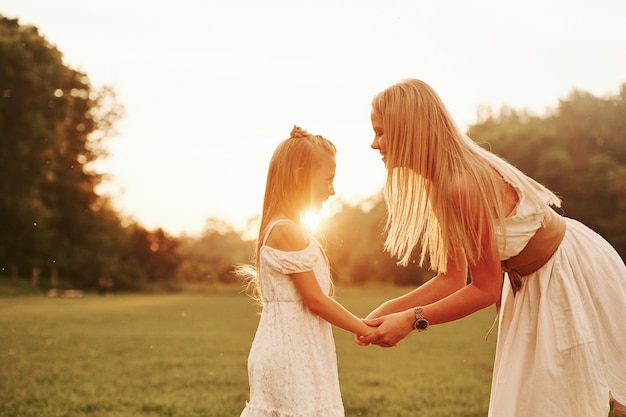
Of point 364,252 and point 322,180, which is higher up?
point 364,252

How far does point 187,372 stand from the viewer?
958 centimetres

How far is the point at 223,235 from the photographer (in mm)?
95500

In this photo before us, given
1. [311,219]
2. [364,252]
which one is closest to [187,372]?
[311,219]

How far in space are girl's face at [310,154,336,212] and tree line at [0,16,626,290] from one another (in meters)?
26.3

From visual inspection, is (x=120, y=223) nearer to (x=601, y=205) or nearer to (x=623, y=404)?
(x=601, y=205)

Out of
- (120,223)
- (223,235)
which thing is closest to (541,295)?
(120,223)

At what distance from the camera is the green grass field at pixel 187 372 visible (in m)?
7.04

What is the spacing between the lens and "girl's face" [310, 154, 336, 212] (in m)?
3.57

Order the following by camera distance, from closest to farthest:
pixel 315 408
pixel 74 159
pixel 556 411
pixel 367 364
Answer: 1. pixel 556 411
2. pixel 315 408
3. pixel 367 364
4. pixel 74 159

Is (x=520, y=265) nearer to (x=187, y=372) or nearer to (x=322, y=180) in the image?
(x=322, y=180)

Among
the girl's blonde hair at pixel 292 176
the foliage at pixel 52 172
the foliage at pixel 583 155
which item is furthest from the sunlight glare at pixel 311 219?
the foliage at pixel 583 155

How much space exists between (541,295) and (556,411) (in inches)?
17.2

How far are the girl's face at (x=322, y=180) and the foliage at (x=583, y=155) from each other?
39419 millimetres

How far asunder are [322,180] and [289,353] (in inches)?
32.1
